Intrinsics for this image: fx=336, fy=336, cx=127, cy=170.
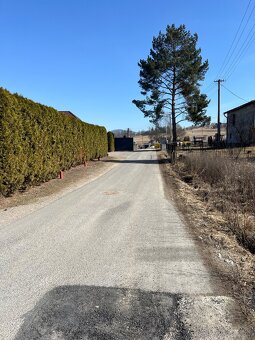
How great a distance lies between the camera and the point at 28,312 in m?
3.51

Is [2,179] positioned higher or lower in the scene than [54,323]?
higher

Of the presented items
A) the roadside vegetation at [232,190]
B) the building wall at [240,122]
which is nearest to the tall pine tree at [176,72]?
the building wall at [240,122]

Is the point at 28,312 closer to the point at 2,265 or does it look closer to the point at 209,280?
the point at 2,265

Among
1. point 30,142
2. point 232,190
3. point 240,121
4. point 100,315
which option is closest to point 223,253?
point 100,315

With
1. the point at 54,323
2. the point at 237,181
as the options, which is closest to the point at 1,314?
the point at 54,323

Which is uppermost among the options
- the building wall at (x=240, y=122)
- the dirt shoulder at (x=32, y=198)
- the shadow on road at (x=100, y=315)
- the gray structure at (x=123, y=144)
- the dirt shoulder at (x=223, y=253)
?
the building wall at (x=240, y=122)

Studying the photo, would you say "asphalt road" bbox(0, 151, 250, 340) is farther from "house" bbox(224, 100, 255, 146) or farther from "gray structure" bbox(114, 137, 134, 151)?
"gray structure" bbox(114, 137, 134, 151)

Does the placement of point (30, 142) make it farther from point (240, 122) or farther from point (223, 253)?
point (240, 122)

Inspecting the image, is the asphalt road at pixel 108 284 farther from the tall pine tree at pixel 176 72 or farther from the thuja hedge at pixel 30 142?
the tall pine tree at pixel 176 72

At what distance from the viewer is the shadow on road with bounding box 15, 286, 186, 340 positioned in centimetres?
311

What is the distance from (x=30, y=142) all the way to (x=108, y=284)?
29.4ft

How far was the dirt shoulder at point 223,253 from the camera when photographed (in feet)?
12.8

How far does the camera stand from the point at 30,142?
12.1m

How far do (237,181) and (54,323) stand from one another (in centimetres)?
832
